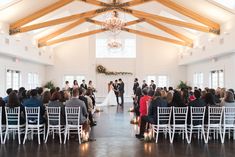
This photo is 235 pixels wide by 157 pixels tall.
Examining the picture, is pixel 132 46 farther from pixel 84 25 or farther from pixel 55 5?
pixel 55 5

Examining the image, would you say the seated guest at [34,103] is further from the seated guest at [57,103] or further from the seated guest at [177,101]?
the seated guest at [177,101]

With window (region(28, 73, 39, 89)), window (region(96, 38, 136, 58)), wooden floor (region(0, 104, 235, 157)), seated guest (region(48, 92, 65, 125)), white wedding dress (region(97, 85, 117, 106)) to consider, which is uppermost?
window (region(96, 38, 136, 58))

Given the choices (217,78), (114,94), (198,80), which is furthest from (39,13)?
(198,80)

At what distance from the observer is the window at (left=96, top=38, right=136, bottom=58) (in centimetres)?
1862

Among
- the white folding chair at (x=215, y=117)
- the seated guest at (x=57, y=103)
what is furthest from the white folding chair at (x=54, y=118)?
the white folding chair at (x=215, y=117)

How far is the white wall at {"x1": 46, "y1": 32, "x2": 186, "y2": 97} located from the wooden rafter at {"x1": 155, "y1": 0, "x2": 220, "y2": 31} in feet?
24.6

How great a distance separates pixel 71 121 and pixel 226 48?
23.0 feet

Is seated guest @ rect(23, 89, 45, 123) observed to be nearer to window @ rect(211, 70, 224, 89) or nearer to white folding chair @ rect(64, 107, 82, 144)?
white folding chair @ rect(64, 107, 82, 144)

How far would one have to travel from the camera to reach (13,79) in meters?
12.5

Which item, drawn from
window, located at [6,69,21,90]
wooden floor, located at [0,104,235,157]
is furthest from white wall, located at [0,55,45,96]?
wooden floor, located at [0,104,235,157]

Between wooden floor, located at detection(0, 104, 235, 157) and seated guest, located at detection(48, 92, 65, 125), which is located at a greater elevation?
seated guest, located at detection(48, 92, 65, 125)

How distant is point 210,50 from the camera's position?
12.1 m

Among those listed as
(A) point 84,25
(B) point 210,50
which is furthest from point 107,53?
(B) point 210,50

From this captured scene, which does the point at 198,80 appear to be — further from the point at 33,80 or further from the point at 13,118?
the point at 13,118
